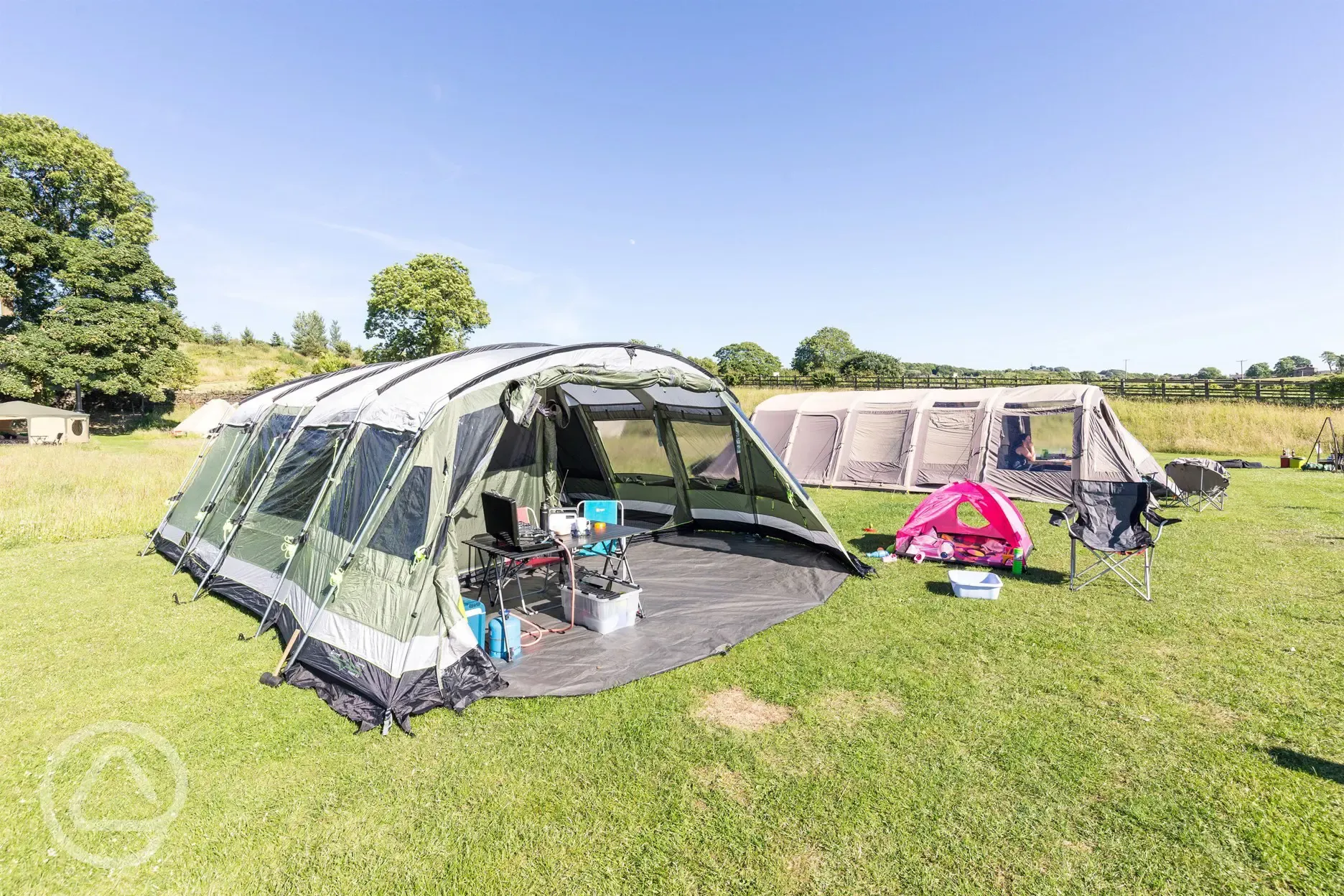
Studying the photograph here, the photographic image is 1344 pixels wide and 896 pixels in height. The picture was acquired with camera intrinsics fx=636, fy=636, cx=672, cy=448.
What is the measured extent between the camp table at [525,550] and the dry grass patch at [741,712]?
5.51 feet

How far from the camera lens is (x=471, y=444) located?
450 centimetres

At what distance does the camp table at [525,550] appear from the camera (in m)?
4.81

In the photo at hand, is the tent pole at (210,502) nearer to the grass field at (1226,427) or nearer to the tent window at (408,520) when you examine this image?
the tent window at (408,520)

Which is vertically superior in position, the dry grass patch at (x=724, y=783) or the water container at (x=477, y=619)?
the water container at (x=477, y=619)

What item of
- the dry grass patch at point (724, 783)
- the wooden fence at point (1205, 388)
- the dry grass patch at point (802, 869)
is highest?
the wooden fence at point (1205, 388)

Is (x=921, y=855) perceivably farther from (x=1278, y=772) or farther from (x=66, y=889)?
(x=66, y=889)

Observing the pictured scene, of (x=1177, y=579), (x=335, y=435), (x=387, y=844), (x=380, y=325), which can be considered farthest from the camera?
(x=380, y=325)

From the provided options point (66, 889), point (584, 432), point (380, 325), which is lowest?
point (66, 889)

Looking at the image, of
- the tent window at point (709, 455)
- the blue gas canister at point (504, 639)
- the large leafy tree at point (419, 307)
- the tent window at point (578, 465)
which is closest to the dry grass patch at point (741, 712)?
the blue gas canister at point (504, 639)

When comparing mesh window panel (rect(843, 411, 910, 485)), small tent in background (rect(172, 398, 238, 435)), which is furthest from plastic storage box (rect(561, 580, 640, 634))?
small tent in background (rect(172, 398, 238, 435))

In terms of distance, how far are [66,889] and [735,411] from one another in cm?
548

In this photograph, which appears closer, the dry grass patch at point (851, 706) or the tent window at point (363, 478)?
the dry grass patch at point (851, 706)

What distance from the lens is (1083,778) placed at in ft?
9.71

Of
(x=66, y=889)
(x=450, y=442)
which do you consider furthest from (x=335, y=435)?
(x=66, y=889)
